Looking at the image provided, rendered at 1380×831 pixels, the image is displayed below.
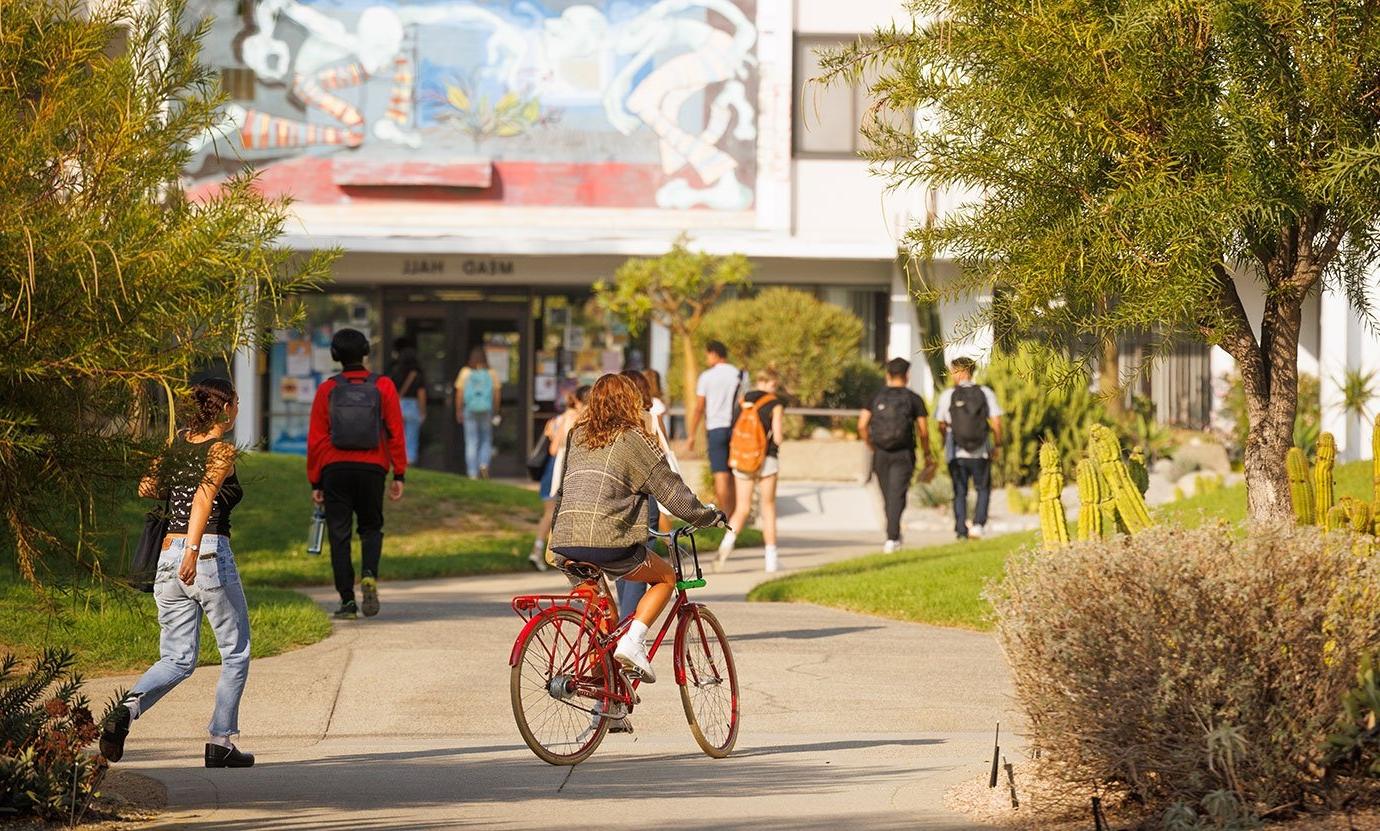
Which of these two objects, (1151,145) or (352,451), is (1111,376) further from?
(1151,145)

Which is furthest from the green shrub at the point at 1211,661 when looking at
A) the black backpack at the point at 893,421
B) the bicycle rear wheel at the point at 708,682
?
the black backpack at the point at 893,421

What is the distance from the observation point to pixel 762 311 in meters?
26.9

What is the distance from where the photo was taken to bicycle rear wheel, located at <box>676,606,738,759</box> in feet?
25.7

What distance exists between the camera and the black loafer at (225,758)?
7406 millimetres

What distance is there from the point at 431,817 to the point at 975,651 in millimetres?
5530

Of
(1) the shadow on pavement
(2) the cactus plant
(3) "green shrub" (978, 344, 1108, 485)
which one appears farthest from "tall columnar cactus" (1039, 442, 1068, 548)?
(3) "green shrub" (978, 344, 1108, 485)

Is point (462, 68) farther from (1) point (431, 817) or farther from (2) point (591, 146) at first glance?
(1) point (431, 817)

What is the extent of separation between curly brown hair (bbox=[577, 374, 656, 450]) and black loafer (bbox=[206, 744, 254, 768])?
189 cm

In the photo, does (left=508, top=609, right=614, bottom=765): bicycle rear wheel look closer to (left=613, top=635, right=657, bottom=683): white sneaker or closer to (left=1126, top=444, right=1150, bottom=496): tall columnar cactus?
(left=613, top=635, right=657, bottom=683): white sneaker

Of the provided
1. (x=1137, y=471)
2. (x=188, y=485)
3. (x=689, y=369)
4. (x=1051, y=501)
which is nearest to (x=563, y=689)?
(x=188, y=485)

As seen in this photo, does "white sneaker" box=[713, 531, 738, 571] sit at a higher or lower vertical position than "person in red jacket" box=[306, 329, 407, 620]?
lower

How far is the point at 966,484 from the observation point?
18.0 metres

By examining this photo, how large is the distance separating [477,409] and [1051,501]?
17463 mm

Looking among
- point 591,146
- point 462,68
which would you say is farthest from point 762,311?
point 462,68
